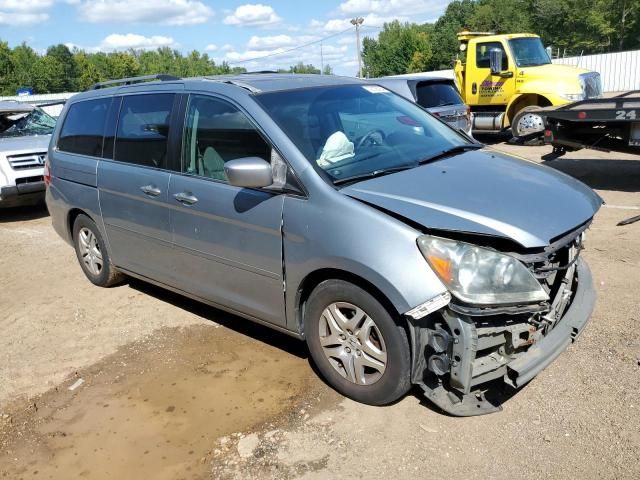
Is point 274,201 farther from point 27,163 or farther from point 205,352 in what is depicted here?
point 27,163

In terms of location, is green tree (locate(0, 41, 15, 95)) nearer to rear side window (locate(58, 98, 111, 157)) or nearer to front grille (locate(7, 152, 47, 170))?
front grille (locate(7, 152, 47, 170))

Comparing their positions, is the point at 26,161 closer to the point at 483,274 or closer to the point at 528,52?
the point at 483,274

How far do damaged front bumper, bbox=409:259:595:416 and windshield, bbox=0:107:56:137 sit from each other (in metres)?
9.20

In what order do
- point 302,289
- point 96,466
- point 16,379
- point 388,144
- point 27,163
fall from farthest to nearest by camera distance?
1. point 27,163
2. point 16,379
3. point 388,144
4. point 302,289
5. point 96,466

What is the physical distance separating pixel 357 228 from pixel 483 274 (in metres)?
0.70

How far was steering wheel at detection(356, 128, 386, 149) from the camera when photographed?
3872 mm

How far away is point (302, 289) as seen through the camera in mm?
3547

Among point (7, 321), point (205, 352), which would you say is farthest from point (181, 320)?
point (7, 321)

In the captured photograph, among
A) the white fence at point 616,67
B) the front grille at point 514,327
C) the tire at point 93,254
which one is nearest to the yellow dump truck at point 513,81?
the tire at point 93,254

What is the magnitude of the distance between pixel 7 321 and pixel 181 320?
67.7 inches

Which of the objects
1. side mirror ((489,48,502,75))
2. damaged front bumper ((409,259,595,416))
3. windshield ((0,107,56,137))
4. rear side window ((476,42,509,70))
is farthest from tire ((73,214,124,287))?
rear side window ((476,42,509,70))

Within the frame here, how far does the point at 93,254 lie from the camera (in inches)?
224

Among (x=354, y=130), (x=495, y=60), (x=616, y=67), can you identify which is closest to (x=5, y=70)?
(x=616, y=67)

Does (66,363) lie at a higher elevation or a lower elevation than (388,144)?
lower
